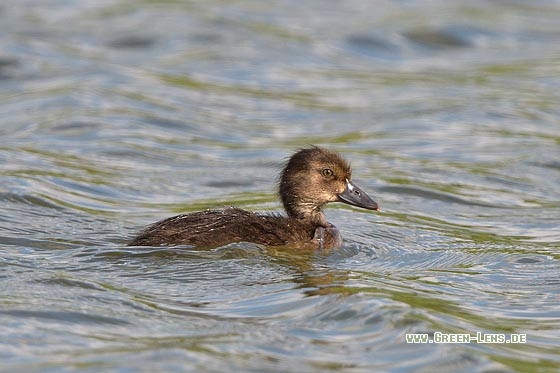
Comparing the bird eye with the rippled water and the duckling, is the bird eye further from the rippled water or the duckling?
→ the rippled water

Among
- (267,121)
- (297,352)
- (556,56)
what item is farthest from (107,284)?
(556,56)

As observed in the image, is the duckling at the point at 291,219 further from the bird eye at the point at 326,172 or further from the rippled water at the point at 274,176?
the rippled water at the point at 274,176

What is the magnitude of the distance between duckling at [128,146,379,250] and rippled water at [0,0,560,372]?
0.13 m

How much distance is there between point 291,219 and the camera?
11.0 metres

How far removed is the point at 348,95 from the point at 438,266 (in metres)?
7.61

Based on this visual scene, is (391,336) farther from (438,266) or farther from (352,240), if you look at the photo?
(352,240)

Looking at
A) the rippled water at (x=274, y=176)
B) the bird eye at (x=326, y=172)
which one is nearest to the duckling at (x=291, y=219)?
the bird eye at (x=326, y=172)

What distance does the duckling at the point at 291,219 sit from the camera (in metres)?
10.2

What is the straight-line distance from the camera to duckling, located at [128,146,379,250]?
33.5ft

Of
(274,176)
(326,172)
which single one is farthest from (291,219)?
(274,176)

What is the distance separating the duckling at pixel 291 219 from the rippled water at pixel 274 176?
0.44ft

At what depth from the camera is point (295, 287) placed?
9547mm

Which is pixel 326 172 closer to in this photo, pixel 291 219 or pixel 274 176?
pixel 291 219

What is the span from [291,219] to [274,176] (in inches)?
115
